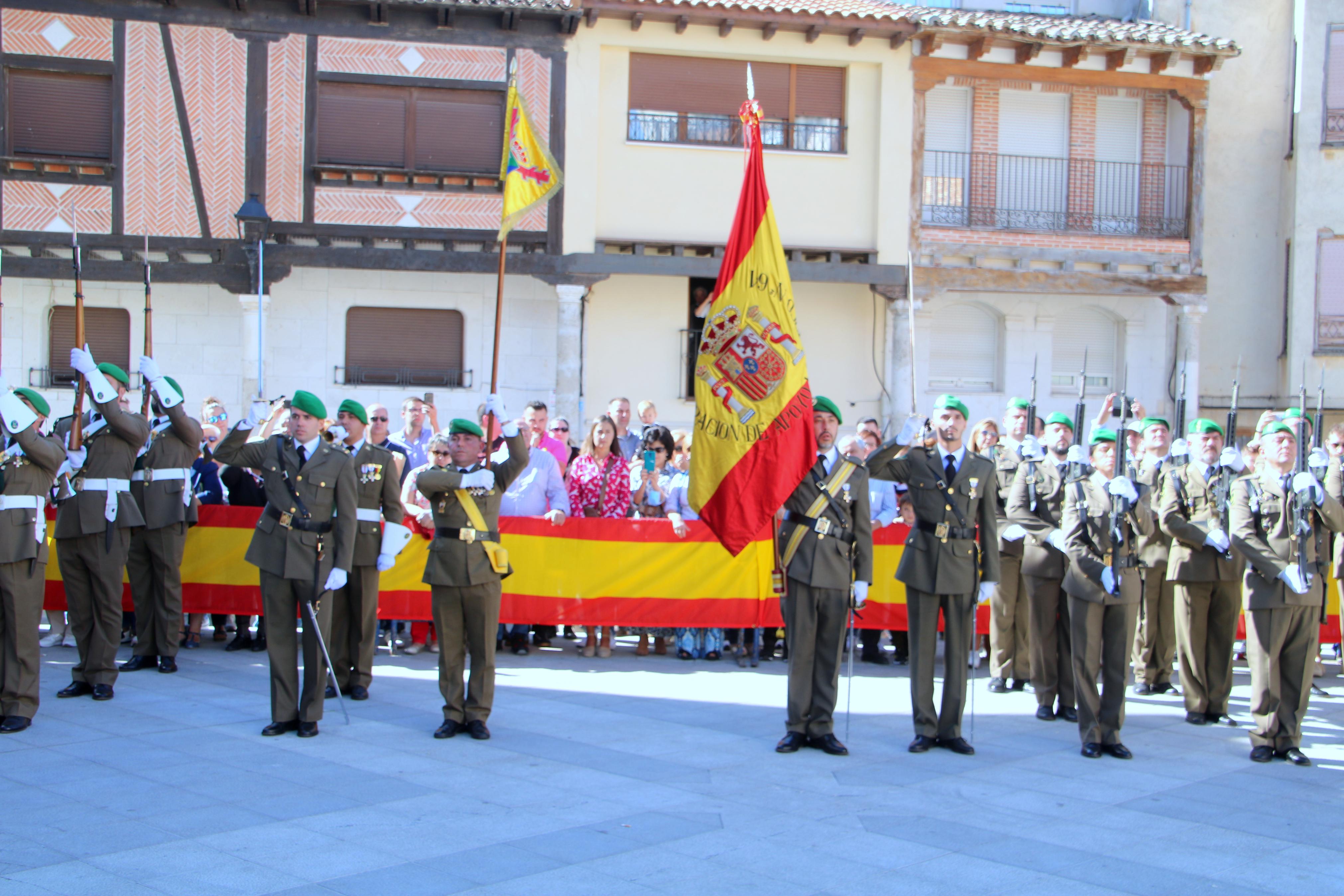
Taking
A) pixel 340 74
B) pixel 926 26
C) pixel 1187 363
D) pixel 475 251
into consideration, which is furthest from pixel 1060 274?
pixel 340 74

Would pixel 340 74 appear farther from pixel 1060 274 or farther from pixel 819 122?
pixel 1060 274

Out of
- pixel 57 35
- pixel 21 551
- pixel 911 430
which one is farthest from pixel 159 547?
pixel 57 35

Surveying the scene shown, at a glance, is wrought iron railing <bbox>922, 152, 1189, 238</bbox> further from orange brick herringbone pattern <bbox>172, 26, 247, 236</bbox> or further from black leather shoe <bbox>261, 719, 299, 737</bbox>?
black leather shoe <bbox>261, 719, 299, 737</bbox>

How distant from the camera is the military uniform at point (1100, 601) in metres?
7.91

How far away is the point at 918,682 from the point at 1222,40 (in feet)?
57.5

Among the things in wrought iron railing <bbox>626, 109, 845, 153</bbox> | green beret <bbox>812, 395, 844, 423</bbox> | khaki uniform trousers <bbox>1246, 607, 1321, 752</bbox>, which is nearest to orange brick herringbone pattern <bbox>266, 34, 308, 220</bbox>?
wrought iron railing <bbox>626, 109, 845, 153</bbox>

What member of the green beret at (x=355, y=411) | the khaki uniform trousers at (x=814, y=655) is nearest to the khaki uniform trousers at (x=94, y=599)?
the green beret at (x=355, y=411)

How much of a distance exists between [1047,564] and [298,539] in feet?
16.6

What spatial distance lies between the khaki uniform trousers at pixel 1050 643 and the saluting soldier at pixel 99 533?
21.2 feet

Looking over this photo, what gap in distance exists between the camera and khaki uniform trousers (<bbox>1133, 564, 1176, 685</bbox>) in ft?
33.4

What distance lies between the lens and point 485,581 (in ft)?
26.5

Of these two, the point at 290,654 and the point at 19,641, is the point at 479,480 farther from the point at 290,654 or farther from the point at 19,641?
the point at 19,641

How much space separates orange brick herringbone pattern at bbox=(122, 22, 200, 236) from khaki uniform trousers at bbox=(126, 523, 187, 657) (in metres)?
10.7

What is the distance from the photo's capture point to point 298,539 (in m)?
7.94
